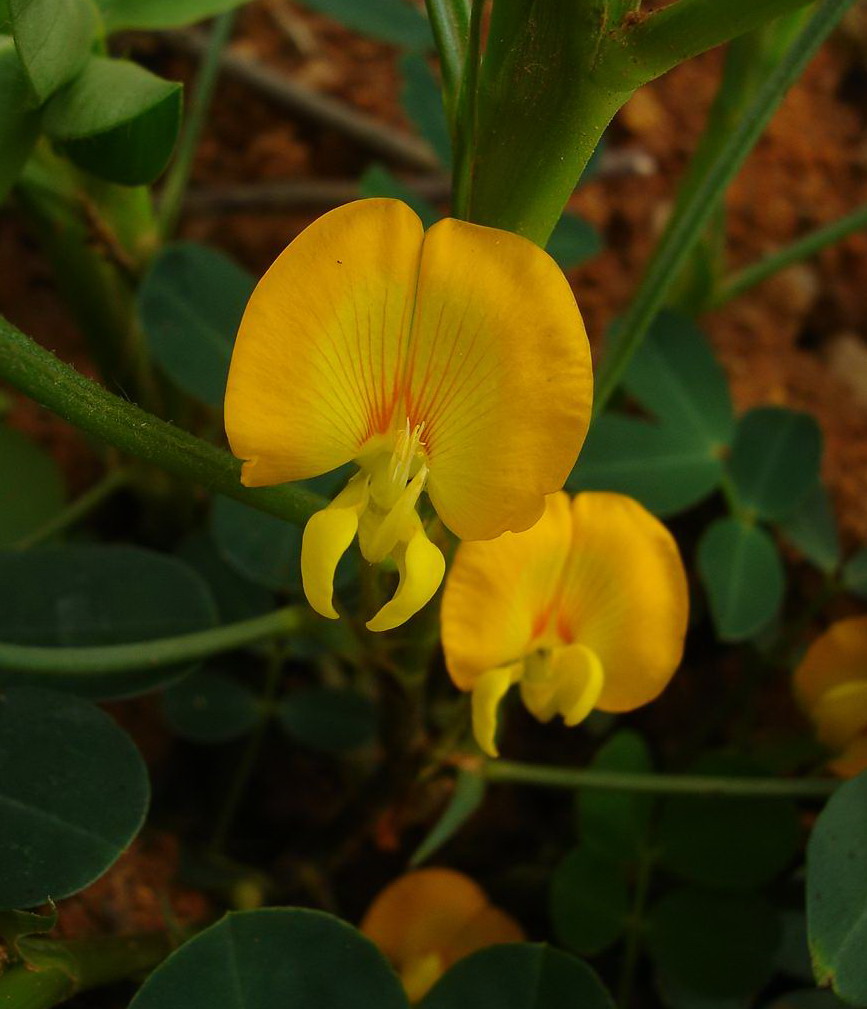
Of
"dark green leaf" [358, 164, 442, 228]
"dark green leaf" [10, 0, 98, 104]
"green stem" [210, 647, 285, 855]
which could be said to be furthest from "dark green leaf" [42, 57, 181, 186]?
"green stem" [210, 647, 285, 855]

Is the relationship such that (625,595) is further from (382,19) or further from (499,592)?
(382,19)

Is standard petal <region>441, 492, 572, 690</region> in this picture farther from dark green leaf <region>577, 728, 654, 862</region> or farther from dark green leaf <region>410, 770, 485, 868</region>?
dark green leaf <region>577, 728, 654, 862</region>

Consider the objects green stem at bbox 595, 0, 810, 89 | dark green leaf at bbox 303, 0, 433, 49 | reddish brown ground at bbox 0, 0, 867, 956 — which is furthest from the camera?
reddish brown ground at bbox 0, 0, 867, 956

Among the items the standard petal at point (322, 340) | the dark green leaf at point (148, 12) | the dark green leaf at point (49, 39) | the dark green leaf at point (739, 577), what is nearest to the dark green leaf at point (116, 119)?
the dark green leaf at point (49, 39)

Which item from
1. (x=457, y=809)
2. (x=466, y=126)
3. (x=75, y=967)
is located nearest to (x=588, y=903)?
(x=457, y=809)

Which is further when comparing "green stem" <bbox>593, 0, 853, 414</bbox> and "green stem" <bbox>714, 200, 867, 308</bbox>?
"green stem" <bbox>714, 200, 867, 308</bbox>
